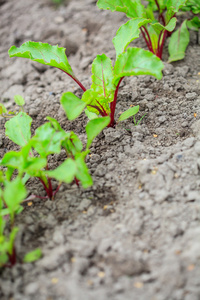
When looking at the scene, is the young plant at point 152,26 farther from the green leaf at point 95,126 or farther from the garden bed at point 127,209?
the green leaf at point 95,126

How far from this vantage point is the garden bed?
4.63 feet

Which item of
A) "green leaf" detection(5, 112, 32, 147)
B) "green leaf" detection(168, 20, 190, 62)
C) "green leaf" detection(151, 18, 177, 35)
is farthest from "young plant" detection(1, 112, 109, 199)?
"green leaf" detection(168, 20, 190, 62)

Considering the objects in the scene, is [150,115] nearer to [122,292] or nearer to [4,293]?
[122,292]

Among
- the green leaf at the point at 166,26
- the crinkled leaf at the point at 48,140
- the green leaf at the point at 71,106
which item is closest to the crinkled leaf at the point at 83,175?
the crinkled leaf at the point at 48,140

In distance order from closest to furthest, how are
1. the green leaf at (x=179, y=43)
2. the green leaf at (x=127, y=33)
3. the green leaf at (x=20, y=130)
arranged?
1. the green leaf at (x=20, y=130)
2. the green leaf at (x=127, y=33)
3. the green leaf at (x=179, y=43)

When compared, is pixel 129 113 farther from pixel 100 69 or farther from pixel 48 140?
pixel 48 140

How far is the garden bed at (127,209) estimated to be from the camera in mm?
1411

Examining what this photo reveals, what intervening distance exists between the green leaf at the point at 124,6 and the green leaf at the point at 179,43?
0.40 meters

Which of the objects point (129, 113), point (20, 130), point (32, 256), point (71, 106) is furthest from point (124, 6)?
point (32, 256)

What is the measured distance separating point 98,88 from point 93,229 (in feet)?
3.03

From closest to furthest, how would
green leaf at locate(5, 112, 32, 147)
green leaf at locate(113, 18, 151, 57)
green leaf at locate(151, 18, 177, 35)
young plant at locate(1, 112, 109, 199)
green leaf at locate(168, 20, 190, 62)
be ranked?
young plant at locate(1, 112, 109, 199) < green leaf at locate(5, 112, 32, 147) < green leaf at locate(113, 18, 151, 57) < green leaf at locate(151, 18, 177, 35) < green leaf at locate(168, 20, 190, 62)

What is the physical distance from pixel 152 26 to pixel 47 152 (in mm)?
1394

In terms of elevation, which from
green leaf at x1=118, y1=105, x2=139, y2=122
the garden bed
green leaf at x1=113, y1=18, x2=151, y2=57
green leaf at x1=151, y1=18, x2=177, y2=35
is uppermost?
green leaf at x1=113, y1=18, x2=151, y2=57

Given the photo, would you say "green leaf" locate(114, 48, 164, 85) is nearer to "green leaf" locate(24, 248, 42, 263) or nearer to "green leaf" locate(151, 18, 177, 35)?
"green leaf" locate(151, 18, 177, 35)
